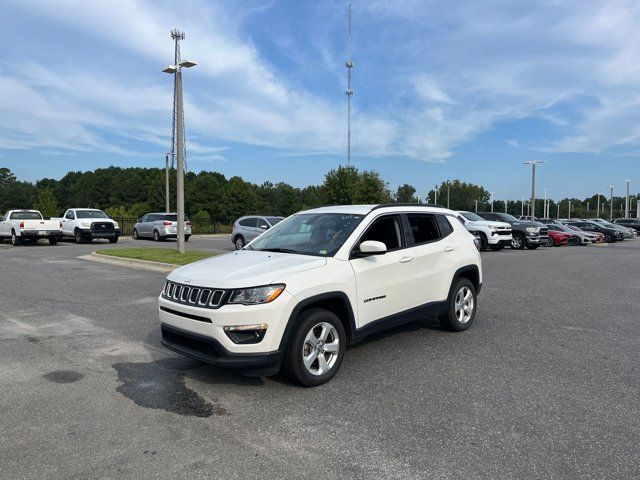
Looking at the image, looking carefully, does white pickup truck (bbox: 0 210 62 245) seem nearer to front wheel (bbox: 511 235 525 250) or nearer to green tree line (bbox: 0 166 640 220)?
front wheel (bbox: 511 235 525 250)

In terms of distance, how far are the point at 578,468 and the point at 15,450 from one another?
382 cm

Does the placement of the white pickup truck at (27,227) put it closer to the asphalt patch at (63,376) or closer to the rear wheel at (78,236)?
the rear wheel at (78,236)

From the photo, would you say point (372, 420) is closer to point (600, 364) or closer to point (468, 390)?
point (468, 390)

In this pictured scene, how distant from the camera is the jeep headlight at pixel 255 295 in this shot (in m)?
4.32

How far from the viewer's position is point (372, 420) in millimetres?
4035

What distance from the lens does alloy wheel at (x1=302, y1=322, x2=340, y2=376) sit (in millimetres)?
4689

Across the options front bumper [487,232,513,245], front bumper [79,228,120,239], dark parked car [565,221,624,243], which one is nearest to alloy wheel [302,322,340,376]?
front bumper [487,232,513,245]

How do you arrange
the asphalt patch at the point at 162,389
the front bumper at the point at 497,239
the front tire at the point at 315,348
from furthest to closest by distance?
the front bumper at the point at 497,239
the front tire at the point at 315,348
the asphalt patch at the point at 162,389

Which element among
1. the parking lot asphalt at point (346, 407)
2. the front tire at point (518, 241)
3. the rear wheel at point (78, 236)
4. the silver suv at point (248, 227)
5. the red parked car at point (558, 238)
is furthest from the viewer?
the red parked car at point (558, 238)

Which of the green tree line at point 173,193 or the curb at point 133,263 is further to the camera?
the green tree line at point 173,193

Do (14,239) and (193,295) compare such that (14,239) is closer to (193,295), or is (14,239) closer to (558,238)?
(193,295)

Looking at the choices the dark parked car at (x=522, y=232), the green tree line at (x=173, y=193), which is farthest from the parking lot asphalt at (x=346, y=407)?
the green tree line at (x=173, y=193)

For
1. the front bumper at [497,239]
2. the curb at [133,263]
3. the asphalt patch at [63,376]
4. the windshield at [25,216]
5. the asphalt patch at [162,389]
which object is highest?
the windshield at [25,216]

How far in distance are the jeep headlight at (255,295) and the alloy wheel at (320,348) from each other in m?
0.56
